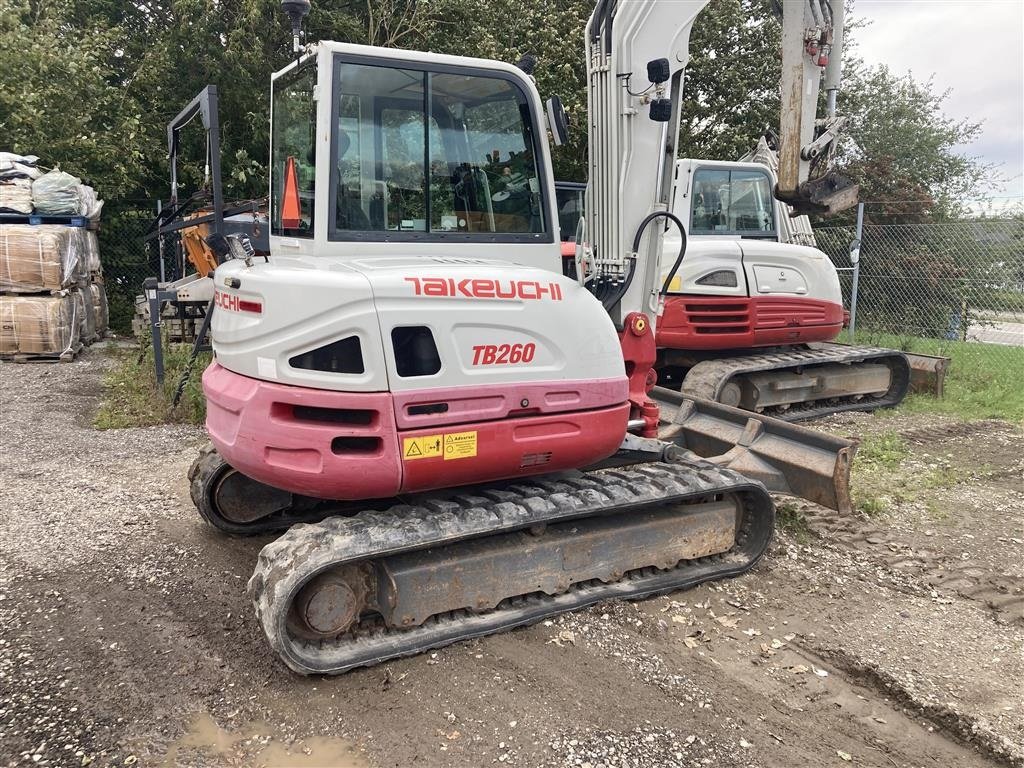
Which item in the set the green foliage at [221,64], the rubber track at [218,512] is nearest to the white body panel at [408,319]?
the rubber track at [218,512]

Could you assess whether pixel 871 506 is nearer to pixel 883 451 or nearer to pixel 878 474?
pixel 878 474

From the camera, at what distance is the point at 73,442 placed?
6977 mm

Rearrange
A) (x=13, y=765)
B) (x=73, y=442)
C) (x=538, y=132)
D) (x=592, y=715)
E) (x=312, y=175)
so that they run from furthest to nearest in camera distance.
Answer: (x=73, y=442)
(x=538, y=132)
(x=312, y=175)
(x=592, y=715)
(x=13, y=765)

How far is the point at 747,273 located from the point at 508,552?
194 inches

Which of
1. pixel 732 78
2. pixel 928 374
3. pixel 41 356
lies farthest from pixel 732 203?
pixel 41 356

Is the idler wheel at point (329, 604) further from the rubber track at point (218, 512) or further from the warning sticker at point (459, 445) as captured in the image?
the rubber track at point (218, 512)

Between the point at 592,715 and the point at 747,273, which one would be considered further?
the point at 747,273

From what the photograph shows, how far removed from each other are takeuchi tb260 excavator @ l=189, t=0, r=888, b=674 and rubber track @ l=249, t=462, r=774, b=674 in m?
0.01

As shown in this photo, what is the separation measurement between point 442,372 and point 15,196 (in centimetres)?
999

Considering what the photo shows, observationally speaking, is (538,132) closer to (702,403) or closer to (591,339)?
(591,339)

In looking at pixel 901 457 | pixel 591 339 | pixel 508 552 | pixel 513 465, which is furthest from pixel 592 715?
pixel 901 457

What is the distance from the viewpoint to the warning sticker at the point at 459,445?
3572 millimetres

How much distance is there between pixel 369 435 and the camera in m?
3.41

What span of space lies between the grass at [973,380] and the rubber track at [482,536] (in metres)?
4.97
